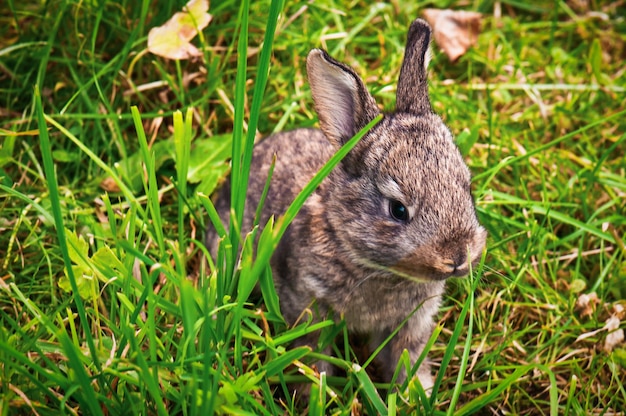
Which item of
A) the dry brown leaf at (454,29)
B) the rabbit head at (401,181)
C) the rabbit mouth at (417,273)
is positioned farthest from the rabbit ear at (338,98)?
the dry brown leaf at (454,29)

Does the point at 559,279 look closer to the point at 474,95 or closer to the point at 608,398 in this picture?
the point at 608,398

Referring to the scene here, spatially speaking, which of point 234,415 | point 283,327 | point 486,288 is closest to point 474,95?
point 486,288

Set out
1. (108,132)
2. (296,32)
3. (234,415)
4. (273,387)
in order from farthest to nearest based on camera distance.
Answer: (296,32), (108,132), (273,387), (234,415)

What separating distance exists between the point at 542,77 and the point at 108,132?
2726mm

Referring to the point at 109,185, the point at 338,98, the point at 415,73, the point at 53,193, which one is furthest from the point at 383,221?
the point at 109,185

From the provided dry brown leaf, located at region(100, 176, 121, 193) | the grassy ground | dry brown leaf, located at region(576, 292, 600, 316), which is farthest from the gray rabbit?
dry brown leaf, located at region(100, 176, 121, 193)

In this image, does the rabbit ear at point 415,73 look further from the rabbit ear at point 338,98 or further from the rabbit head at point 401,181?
the rabbit ear at point 338,98

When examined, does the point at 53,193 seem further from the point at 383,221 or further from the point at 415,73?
the point at 415,73

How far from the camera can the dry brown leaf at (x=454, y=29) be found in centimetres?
A: 485

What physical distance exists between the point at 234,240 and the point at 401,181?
71 cm

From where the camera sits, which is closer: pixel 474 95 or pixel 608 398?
pixel 608 398

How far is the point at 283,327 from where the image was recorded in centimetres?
338

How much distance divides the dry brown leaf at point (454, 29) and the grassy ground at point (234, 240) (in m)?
0.09

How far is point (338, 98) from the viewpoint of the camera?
3.27 metres
